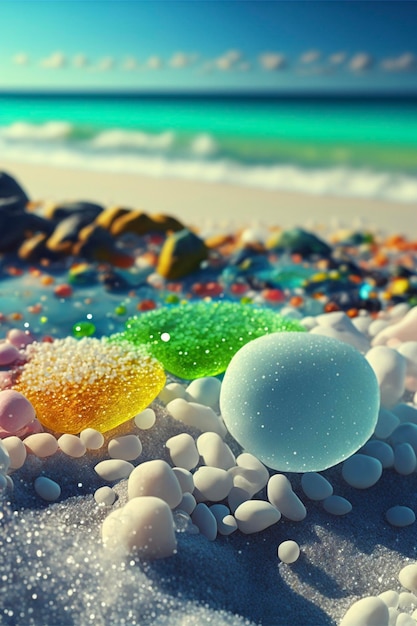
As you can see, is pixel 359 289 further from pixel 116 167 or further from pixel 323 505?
pixel 116 167

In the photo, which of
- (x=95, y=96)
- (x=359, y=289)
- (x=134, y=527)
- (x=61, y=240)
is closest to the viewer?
(x=134, y=527)

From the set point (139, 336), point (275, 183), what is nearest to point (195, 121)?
point (275, 183)

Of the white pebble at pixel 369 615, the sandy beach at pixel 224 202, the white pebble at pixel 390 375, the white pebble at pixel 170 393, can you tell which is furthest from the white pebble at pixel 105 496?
the sandy beach at pixel 224 202

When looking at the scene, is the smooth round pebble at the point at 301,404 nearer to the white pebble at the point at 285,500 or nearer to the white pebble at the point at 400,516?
the white pebble at the point at 285,500

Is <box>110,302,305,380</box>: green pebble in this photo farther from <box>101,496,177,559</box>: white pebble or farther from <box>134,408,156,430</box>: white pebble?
<box>101,496,177,559</box>: white pebble

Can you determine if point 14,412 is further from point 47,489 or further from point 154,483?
point 154,483
